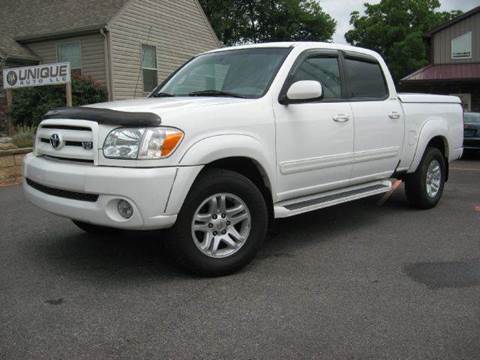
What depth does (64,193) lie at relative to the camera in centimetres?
406

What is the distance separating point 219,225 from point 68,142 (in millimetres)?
1289

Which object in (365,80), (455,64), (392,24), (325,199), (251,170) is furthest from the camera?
(392,24)

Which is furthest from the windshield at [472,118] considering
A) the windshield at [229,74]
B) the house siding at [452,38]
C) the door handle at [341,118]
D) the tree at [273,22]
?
the tree at [273,22]

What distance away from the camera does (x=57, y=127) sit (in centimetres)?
425

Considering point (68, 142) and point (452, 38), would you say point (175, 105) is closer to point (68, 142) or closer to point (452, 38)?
point (68, 142)

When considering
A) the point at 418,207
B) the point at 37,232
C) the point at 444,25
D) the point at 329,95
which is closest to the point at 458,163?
the point at 418,207

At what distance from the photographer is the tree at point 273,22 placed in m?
40.3

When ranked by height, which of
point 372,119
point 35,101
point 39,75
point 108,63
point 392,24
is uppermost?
point 392,24

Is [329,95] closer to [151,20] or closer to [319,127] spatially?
[319,127]

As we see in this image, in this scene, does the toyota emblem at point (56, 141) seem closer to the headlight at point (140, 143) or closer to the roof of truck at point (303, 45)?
the headlight at point (140, 143)

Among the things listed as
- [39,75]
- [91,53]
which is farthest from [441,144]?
[91,53]

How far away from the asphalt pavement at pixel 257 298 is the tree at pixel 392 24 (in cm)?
4775

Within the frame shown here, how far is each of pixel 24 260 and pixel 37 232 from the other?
41.0 inches

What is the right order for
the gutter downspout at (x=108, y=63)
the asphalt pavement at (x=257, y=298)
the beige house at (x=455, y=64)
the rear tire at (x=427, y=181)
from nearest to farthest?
the asphalt pavement at (x=257, y=298) → the rear tire at (x=427, y=181) → the gutter downspout at (x=108, y=63) → the beige house at (x=455, y=64)
